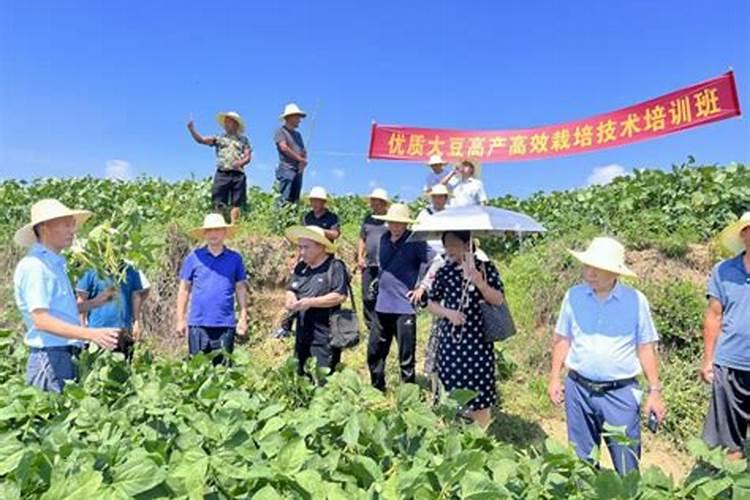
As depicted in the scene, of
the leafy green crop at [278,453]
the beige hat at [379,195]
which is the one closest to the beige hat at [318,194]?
the beige hat at [379,195]

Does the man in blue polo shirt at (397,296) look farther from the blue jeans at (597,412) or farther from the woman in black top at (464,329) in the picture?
the blue jeans at (597,412)

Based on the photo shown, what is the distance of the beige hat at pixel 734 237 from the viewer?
151 inches

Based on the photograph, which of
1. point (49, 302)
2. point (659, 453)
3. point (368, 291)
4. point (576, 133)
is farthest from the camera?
point (576, 133)

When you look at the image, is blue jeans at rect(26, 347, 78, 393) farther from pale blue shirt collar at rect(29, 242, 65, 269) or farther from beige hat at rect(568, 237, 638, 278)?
beige hat at rect(568, 237, 638, 278)

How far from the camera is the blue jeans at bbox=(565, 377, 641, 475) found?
3.39 meters

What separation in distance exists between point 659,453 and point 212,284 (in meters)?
3.65

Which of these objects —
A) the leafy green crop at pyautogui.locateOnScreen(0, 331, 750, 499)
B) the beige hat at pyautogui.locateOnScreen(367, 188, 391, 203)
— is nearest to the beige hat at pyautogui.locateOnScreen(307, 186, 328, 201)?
the beige hat at pyautogui.locateOnScreen(367, 188, 391, 203)

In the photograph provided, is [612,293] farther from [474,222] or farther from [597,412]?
[474,222]

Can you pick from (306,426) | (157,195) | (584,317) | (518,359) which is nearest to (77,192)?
(157,195)

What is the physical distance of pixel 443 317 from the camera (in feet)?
13.5

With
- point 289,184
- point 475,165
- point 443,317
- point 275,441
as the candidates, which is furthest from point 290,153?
point 275,441

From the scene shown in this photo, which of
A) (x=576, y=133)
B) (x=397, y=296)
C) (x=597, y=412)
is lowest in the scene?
(x=597, y=412)

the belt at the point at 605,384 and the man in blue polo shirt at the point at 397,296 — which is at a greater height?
the man in blue polo shirt at the point at 397,296

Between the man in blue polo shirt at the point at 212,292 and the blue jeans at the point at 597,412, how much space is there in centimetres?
255
